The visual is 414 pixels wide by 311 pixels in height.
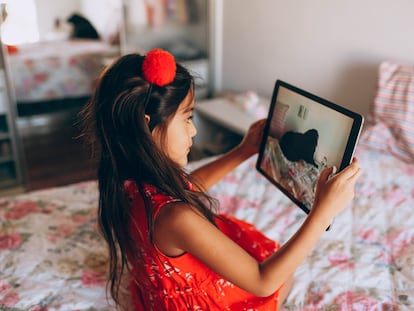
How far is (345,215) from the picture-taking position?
4.65 ft

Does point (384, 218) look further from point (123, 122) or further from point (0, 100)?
point (0, 100)

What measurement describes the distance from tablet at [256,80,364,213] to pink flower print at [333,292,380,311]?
261mm

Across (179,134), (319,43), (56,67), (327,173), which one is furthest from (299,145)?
(56,67)

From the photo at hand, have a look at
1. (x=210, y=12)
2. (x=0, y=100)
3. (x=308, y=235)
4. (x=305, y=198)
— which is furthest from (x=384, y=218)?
(x=0, y=100)

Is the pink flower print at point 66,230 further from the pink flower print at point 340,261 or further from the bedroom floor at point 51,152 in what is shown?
the bedroom floor at point 51,152

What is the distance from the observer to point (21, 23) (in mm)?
3385

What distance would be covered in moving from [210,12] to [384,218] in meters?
1.96

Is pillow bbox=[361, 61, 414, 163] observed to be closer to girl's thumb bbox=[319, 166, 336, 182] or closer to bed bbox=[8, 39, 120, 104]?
girl's thumb bbox=[319, 166, 336, 182]

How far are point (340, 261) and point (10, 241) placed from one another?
98 centimetres

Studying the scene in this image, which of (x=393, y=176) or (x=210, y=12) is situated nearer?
(x=393, y=176)

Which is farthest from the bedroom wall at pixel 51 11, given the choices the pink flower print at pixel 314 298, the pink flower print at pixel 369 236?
the pink flower print at pixel 314 298

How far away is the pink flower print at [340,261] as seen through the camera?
1180 mm

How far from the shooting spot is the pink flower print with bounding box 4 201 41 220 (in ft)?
4.78

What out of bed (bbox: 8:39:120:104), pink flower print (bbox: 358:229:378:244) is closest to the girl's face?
pink flower print (bbox: 358:229:378:244)
